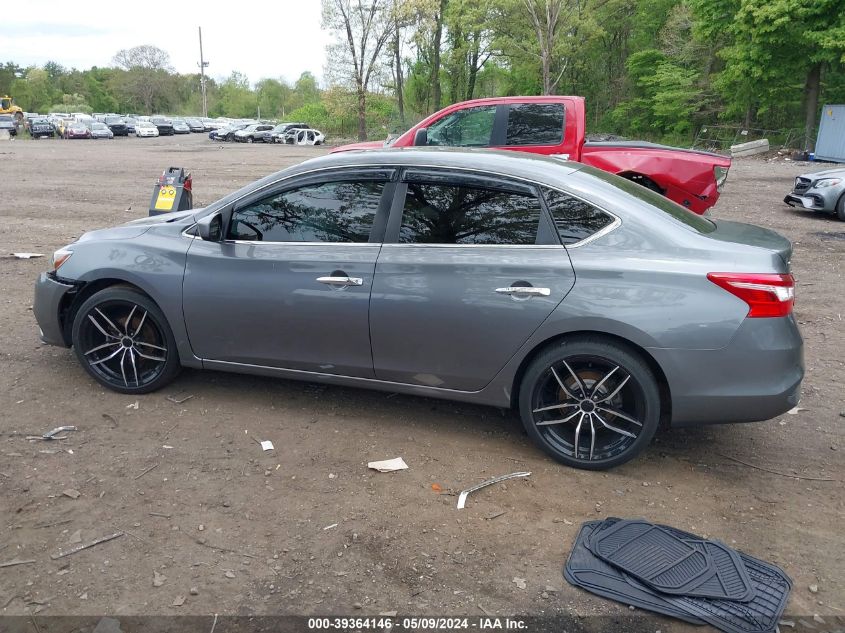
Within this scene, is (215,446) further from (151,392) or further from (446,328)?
(446,328)

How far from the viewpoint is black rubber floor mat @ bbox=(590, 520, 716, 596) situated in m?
2.91

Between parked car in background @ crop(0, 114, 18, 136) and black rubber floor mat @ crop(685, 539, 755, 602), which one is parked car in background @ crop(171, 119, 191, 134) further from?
black rubber floor mat @ crop(685, 539, 755, 602)

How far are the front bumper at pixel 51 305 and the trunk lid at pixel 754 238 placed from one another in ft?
14.0

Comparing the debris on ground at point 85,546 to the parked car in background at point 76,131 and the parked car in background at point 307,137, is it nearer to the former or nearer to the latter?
the parked car in background at point 307,137

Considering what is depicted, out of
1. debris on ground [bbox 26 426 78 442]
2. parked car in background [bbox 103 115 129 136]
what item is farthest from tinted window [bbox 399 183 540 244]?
parked car in background [bbox 103 115 129 136]

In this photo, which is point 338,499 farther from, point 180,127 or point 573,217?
point 180,127

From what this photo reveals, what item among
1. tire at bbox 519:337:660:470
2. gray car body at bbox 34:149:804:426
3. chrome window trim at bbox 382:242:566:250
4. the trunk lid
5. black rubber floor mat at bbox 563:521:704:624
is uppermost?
the trunk lid

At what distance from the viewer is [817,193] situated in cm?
1250

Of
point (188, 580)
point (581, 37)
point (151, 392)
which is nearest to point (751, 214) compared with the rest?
point (151, 392)

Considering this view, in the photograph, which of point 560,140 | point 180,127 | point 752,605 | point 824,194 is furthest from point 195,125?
point 752,605

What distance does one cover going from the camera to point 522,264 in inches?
150

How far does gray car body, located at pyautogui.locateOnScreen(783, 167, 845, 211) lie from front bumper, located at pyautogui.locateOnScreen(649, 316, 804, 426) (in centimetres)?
1053

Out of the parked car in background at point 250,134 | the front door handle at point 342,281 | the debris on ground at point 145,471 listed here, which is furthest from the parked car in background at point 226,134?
the debris on ground at point 145,471

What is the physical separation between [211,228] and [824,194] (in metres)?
12.0
